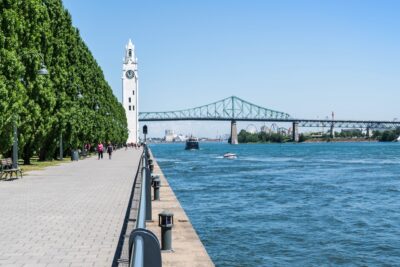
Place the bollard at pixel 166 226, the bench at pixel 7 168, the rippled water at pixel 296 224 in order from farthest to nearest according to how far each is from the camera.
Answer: the bench at pixel 7 168, the rippled water at pixel 296 224, the bollard at pixel 166 226

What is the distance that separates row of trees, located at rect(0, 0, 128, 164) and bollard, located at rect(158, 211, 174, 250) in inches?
673

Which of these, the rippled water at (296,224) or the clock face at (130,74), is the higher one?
the clock face at (130,74)

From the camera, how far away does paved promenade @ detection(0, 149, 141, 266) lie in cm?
891

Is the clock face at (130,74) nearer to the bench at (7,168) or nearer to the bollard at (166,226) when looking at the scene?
the bench at (7,168)

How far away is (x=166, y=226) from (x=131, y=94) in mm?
150856

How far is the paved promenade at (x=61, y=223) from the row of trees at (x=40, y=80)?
6639mm

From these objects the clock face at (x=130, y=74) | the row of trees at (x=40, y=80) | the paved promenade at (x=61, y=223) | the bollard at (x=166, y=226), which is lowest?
the paved promenade at (x=61, y=223)

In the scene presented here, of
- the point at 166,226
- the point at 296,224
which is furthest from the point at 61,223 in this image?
the point at 296,224

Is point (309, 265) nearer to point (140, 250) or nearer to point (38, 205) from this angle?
point (38, 205)

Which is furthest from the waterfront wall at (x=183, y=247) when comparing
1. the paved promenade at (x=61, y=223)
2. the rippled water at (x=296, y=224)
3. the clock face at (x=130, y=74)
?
the clock face at (x=130, y=74)

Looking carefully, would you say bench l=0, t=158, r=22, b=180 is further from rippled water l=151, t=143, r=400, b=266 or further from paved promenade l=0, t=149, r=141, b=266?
rippled water l=151, t=143, r=400, b=266

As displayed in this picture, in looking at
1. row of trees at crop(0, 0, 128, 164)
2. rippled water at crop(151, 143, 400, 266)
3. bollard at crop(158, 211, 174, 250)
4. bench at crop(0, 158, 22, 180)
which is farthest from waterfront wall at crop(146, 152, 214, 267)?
row of trees at crop(0, 0, 128, 164)

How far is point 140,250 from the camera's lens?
3895 millimetres

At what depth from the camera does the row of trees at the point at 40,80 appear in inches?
1045
